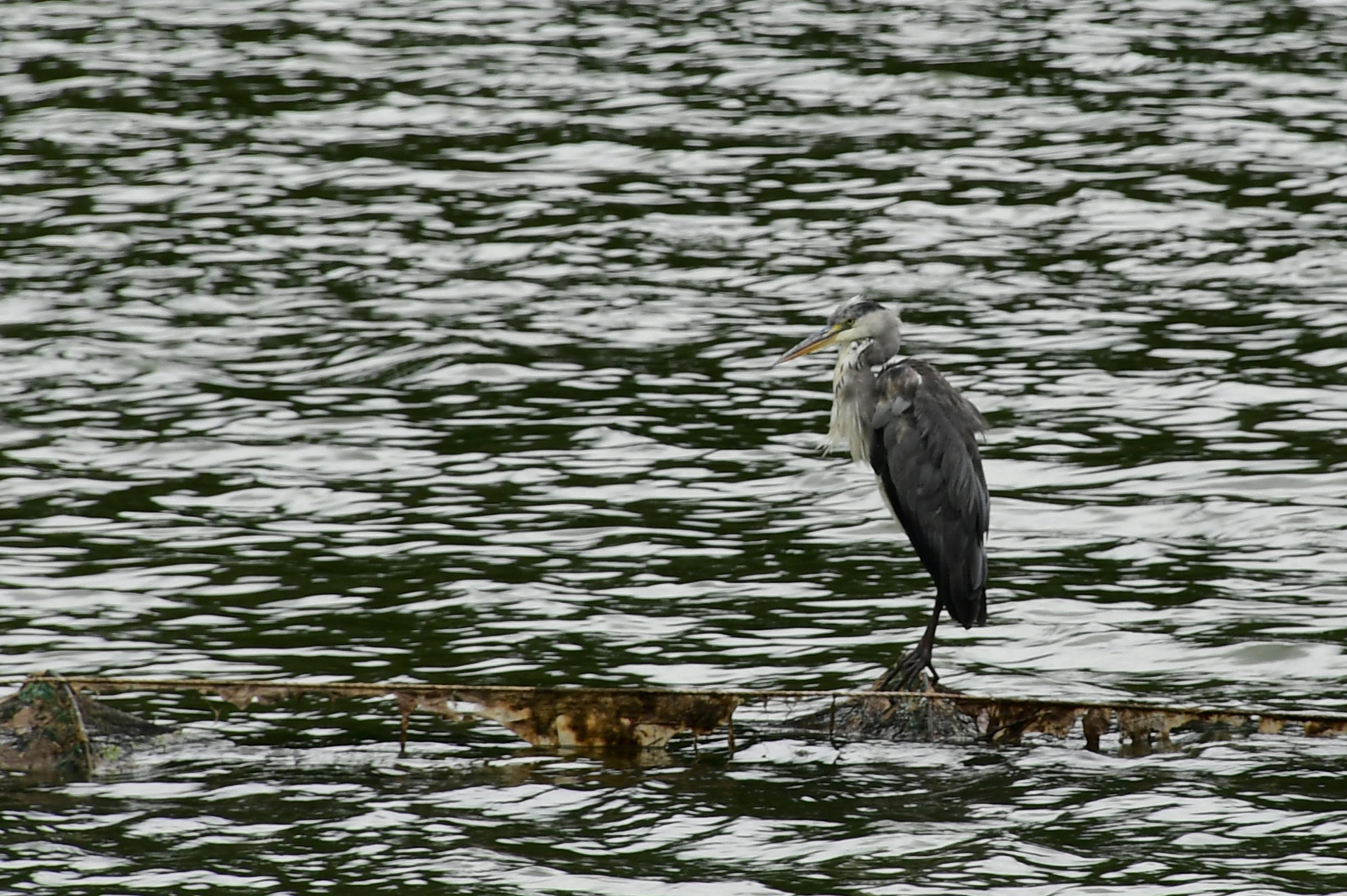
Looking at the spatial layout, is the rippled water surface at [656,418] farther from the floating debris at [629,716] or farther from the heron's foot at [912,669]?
the heron's foot at [912,669]

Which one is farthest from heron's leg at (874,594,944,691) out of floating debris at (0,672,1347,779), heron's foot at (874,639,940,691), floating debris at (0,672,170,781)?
floating debris at (0,672,170,781)

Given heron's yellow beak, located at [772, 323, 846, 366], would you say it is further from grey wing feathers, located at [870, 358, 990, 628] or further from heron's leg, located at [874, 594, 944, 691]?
heron's leg, located at [874, 594, 944, 691]

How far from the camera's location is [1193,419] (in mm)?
11633

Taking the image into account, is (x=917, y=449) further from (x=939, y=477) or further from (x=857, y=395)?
(x=857, y=395)

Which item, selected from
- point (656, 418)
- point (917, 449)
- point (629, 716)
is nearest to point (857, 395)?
point (917, 449)

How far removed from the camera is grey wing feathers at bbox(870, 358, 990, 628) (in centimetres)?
841

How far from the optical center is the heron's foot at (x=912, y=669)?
8086 millimetres

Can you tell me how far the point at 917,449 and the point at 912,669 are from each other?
974 millimetres

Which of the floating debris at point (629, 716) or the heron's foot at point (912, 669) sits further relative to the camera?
the heron's foot at point (912, 669)

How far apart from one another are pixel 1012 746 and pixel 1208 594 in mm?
1907

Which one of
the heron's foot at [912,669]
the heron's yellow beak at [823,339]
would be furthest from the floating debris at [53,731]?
the heron's yellow beak at [823,339]

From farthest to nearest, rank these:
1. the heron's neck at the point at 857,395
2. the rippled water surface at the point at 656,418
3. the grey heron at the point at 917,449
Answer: the heron's neck at the point at 857,395
the grey heron at the point at 917,449
the rippled water surface at the point at 656,418

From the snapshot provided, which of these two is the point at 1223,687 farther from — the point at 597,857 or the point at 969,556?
the point at 597,857

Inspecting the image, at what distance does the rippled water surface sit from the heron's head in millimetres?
1218
